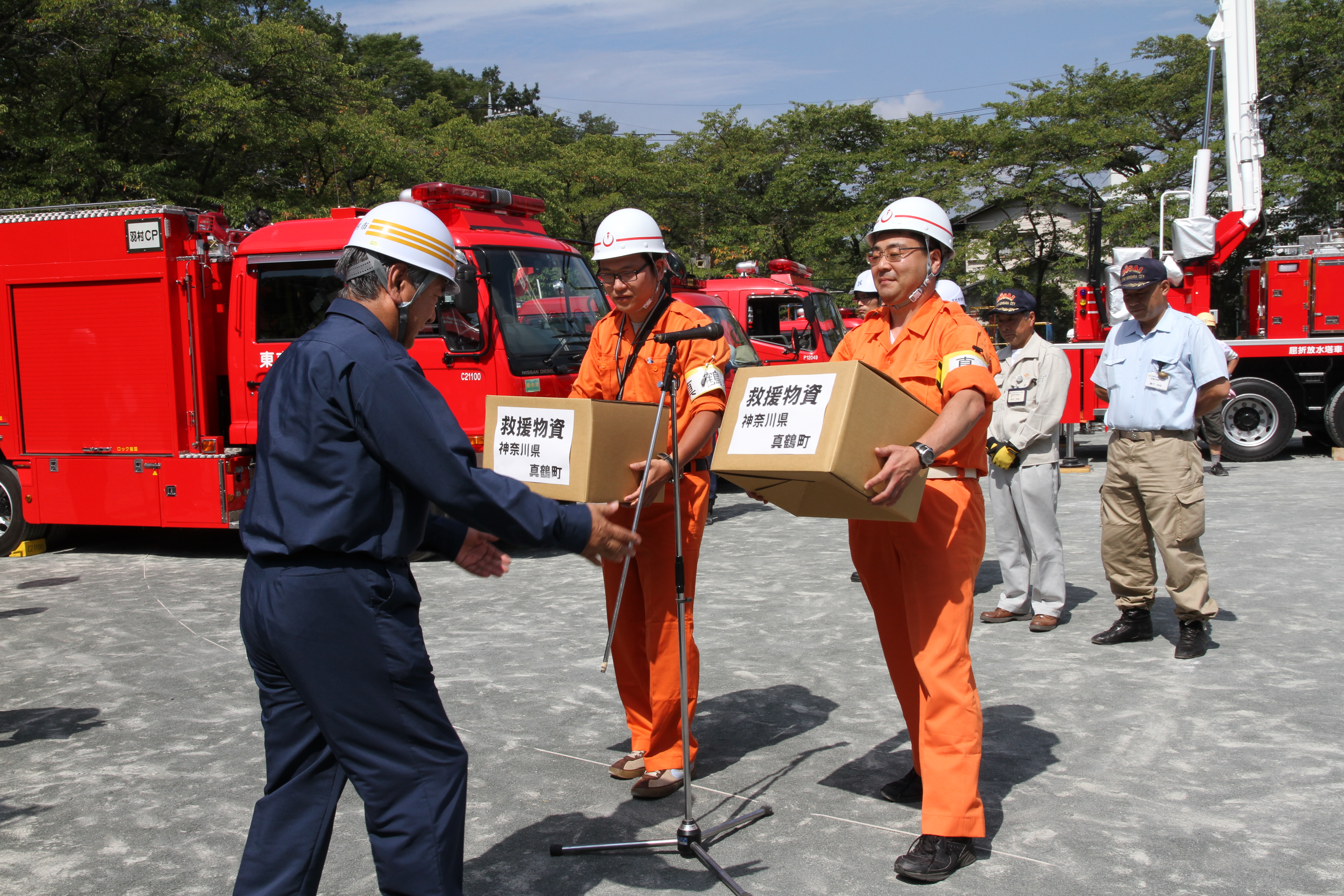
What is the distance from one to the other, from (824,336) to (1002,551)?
9371 mm

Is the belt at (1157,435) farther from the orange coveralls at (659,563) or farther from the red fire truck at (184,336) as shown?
the red fire truck at (184,336)

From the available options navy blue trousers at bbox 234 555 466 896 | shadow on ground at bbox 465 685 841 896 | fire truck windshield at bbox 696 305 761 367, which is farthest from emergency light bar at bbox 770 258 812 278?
navy blue trousers at bbox 234 555 466 896

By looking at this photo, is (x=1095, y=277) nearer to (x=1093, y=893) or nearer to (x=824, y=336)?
(x=824, y=336)

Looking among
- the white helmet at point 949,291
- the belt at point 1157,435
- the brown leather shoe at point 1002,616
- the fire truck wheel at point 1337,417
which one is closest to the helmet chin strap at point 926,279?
the belt at point 1157,435

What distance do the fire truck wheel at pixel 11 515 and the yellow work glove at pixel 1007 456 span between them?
338 inches

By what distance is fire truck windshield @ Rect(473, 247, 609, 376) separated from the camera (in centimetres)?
905

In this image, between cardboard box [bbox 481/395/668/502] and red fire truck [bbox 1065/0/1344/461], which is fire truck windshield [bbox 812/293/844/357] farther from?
cardboard box [bbox 481/395/668/502]

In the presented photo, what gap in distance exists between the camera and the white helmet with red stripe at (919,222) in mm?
3562

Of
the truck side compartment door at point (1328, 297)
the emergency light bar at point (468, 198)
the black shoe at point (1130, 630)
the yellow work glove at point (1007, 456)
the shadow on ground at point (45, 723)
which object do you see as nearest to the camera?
the shadow on ground at point (45, 723)

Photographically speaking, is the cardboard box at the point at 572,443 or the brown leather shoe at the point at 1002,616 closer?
the cardboard box at the point at 572,443

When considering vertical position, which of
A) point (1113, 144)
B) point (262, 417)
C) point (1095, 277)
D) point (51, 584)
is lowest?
point (51, 584)

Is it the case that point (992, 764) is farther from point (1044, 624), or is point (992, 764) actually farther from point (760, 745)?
point (1044, 624)

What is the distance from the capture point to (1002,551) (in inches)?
262

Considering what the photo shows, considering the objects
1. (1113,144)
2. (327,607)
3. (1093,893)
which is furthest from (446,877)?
(1113,144)
